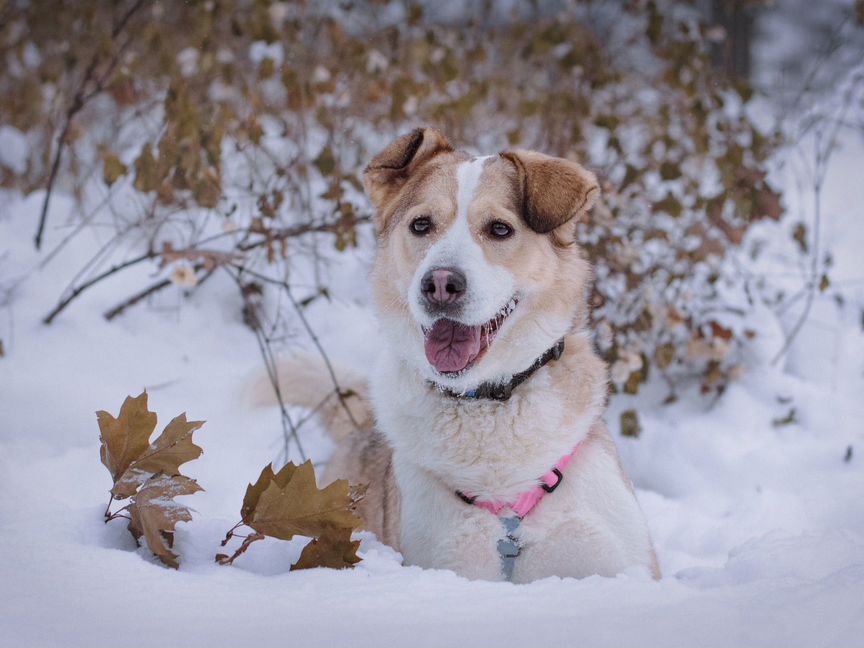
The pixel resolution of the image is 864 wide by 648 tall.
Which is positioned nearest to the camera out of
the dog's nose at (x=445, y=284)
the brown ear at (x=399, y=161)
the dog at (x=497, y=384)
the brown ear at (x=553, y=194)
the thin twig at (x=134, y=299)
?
the dog's nose at (x=445, y=284)

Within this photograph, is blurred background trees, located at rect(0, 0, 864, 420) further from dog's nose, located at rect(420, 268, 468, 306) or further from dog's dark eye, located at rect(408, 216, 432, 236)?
dog's nose, located at rect(420, 268, 468, 306)

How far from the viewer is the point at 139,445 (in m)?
1.92

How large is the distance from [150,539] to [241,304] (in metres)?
2.97

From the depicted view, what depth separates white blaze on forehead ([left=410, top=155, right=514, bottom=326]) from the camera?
225cm

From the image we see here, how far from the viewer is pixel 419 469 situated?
247 cm

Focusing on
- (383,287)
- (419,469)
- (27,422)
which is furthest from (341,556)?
(27,422)

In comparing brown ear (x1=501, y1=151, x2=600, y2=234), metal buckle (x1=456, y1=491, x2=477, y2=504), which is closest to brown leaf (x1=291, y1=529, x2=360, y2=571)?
metal buckle (x1=456, y1=491, x2=477, y2=504)

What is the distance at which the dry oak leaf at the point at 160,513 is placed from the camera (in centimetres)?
180

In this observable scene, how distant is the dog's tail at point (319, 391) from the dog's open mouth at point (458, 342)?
1273mm

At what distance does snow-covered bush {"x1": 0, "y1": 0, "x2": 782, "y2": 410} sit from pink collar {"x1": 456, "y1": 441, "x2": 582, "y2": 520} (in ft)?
4.89

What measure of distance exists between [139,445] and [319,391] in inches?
71.6

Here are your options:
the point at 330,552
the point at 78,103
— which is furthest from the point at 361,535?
the point at 78,103

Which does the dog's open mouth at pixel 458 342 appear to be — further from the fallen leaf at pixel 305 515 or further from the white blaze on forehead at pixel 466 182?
the fallen leaf at pixel 305 515

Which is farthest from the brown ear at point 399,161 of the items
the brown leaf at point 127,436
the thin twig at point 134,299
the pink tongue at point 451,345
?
the thin twig at point 134,299
